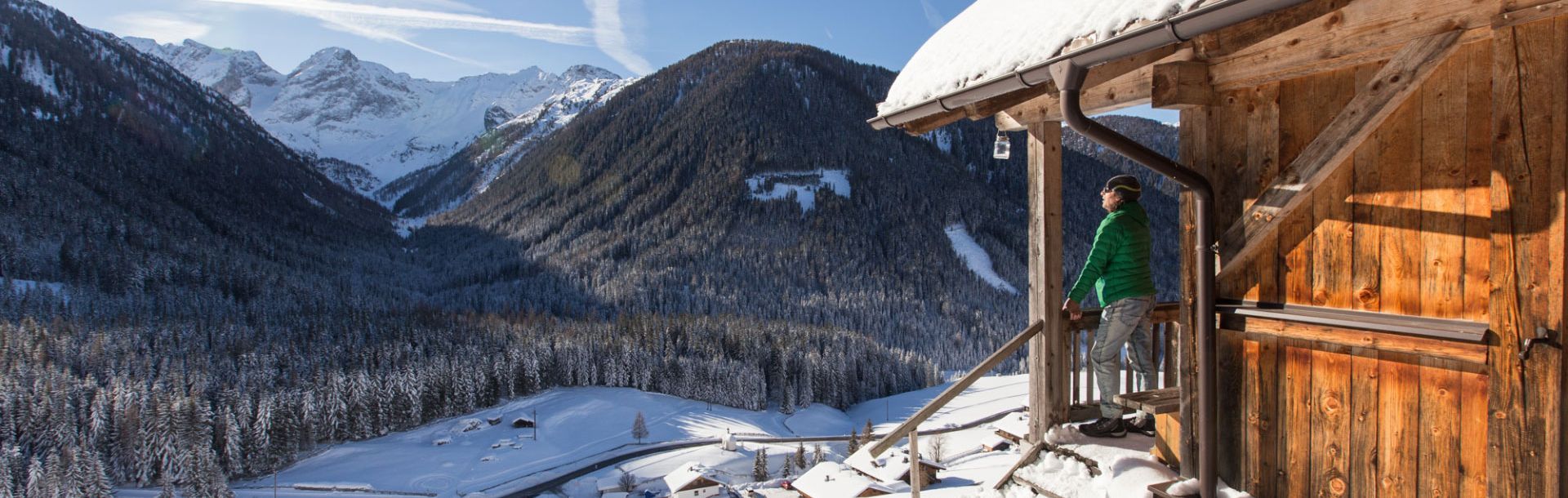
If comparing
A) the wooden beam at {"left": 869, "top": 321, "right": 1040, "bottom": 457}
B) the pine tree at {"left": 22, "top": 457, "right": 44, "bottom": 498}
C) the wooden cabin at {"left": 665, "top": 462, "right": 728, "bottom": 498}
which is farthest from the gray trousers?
the pine tree at {"left": 22, "top": 457, "right": 44, "bottom": 498}

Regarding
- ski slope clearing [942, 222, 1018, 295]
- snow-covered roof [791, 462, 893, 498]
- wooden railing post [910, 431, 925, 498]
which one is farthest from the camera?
ski slope clearing [942, 222, 1018, 295]

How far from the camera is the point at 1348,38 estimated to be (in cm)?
401

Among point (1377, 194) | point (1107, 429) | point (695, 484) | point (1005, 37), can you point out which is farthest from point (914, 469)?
point (695, 484)

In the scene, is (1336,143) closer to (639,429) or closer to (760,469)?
(760,469)

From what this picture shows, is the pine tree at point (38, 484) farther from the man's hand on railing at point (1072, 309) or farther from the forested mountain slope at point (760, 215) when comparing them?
the forested mountain slope at point (760, 215)

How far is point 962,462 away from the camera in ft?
85.7

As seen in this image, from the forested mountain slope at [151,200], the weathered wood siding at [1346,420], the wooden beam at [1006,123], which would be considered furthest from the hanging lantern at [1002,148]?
the forested mountain slope at [151,200]

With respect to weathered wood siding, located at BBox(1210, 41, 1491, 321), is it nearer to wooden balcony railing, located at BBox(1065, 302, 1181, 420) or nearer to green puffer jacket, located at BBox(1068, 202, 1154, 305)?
green puffer jacket, located at BBox(1068, 202, 1154, 305)

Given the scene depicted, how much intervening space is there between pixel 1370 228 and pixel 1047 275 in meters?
2.73

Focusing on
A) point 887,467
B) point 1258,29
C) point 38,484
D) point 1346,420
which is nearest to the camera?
point 1258,29

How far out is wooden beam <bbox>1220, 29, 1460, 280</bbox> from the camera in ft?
12.3

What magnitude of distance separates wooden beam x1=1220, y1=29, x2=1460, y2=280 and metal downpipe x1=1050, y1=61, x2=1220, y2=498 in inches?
5.8

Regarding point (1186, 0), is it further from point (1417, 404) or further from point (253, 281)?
point (253, 281)

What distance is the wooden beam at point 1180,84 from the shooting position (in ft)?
15.5
